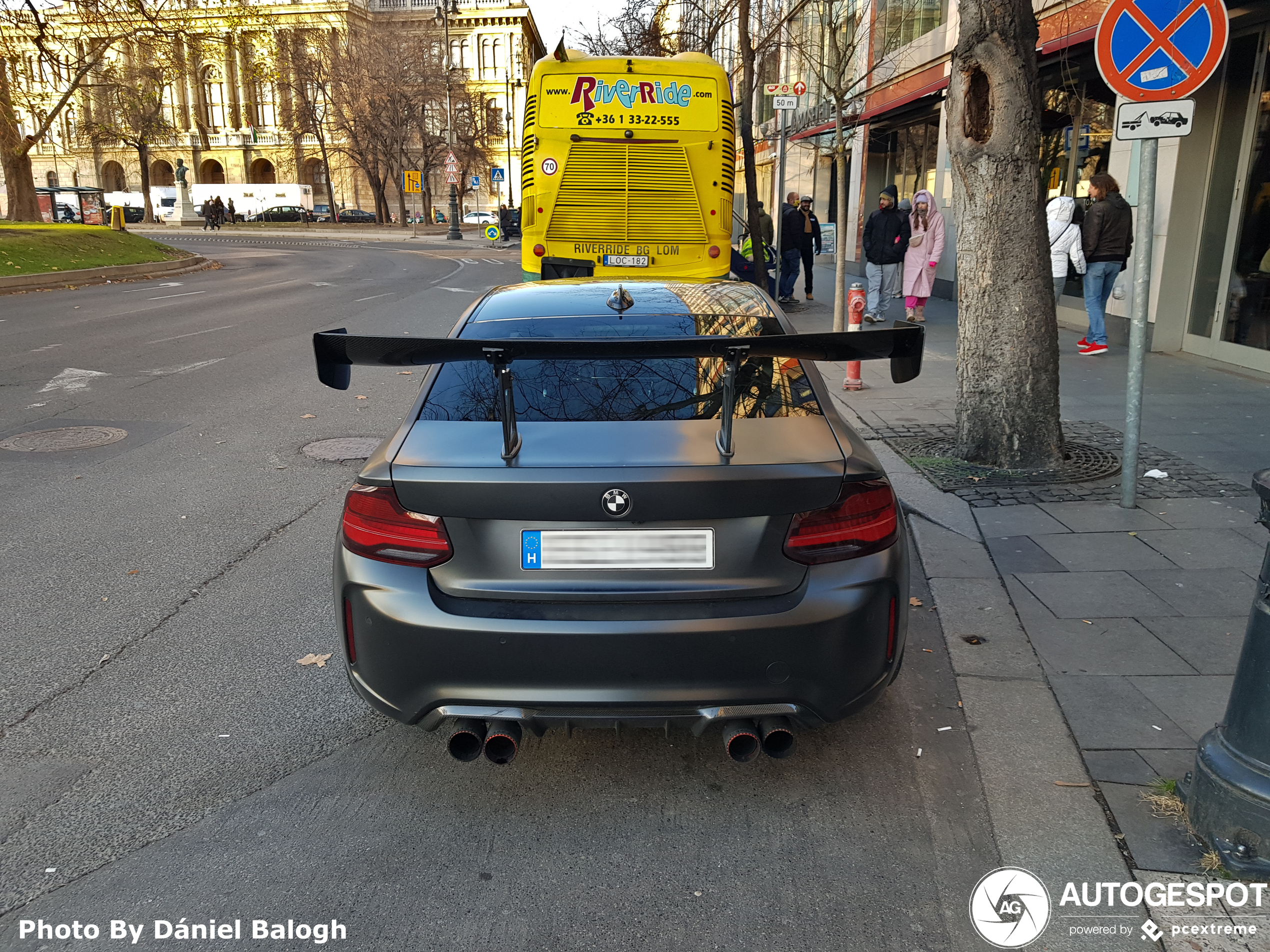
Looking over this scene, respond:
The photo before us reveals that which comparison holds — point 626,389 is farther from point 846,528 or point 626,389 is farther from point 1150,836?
point 1150,836

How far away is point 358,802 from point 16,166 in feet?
107

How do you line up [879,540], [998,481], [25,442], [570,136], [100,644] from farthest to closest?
1. [570,136]
2. [25,442]
3. [998,481]
4. [100,644]
5. [879,540]

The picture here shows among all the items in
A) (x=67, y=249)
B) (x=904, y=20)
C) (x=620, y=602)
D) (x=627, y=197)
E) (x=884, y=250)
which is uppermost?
(x=904, y=20)

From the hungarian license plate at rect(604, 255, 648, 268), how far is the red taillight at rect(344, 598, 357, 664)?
9.96 m

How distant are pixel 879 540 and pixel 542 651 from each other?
40.2 inches

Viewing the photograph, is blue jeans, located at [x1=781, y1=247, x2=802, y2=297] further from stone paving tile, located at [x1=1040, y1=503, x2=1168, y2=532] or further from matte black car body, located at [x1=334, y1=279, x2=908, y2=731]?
matte black car body, located at [x1=334, y1=279, x2=908, y2=731]

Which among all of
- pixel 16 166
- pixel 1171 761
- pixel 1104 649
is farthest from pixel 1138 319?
pixel 16 166

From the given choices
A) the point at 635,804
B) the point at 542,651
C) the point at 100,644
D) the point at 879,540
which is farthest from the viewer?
the point at 100,644

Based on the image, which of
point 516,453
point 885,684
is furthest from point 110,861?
point 885,684

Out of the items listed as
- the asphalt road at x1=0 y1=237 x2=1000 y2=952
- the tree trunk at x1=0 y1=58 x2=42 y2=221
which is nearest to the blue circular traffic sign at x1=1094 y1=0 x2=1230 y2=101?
the asphalt road at x1=0 y1=237 x2=1000 y2=952

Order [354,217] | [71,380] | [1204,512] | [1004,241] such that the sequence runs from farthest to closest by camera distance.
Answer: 1. [354,217]
2. [71,380]
3. [1004,241]
4. [1204,512]

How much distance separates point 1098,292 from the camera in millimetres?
11781

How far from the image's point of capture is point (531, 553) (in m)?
2.71

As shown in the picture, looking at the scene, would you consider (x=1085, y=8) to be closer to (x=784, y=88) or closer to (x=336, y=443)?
(x=784, y=88)
